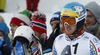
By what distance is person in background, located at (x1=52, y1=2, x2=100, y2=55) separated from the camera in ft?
10.8

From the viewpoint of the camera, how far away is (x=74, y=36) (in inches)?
133

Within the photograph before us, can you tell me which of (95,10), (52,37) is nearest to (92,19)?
(95,10)

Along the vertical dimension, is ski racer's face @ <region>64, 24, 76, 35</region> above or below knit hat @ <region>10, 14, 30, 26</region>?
above

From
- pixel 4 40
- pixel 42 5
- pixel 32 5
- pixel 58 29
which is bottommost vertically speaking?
pixel 42 5

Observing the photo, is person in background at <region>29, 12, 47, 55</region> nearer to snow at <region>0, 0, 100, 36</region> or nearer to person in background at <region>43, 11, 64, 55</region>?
person in background at <region>43, 11, 64, 55</region>

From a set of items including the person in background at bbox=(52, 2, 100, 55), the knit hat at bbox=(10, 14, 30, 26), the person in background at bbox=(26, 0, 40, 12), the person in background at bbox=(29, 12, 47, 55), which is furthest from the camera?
the person in background at bbox=(26, 0, 40, 12)

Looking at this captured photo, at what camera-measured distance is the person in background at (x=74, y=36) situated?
3281mm

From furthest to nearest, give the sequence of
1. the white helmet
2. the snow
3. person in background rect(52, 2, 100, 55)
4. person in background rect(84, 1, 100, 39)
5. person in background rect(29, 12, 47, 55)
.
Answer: the snow < person in background rect(29, 12, 47, 55) < person in background rect(84, 1, 100, 39) < the white helmet < person in background rect(52, 2, 100, 55)

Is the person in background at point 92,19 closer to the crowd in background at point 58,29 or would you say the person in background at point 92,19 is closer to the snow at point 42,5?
the crowd in background at point 58,29

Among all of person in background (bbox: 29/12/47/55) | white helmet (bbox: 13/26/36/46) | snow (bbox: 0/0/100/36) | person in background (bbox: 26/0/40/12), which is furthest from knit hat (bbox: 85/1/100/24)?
snow (bbox: 0/0/100/36)

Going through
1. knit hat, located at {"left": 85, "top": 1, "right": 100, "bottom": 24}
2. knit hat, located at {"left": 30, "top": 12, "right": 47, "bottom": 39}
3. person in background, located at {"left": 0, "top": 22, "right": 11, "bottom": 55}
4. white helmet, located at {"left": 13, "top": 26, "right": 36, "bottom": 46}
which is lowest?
person in background, located at {"left": 0, "top": 22, "right": 11, "bottom": 55}

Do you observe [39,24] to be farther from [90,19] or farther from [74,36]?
[74,36]

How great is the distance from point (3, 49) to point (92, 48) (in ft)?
6.00

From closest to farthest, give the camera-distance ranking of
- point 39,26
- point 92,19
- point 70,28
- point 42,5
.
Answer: point 70,28 → point 92,19 → point 39,26 → point 42,5
